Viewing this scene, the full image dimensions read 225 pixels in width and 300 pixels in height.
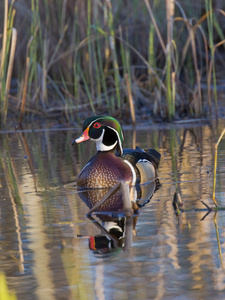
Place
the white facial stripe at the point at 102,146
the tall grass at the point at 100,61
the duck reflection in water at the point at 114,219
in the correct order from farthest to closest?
1. the tall grass at the point at 100,61
2. the white facial stripe at the point at 102,146
3. the duck reflection in water at the point at 114,219

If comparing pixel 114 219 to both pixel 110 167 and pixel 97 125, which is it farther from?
pixel 97 125

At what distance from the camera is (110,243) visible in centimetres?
380

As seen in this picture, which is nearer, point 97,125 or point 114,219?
point 114,219

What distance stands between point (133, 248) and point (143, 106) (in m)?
7.48

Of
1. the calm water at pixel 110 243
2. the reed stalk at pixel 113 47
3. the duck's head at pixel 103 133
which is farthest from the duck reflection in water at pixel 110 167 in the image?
the reed stalk at pixel 113 47

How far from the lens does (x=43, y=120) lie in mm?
10812

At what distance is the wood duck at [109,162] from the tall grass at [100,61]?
2.98m

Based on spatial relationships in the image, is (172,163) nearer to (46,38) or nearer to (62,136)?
(62,136)

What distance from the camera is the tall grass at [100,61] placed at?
360 inches

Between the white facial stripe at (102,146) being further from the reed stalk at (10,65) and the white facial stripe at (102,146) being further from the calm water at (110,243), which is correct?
the reed stalk at (10,65)

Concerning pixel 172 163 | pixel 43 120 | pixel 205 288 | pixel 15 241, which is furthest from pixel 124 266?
pixel 43 120

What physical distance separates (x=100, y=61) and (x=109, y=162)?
3.78m

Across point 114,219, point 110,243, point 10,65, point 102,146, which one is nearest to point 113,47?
point 10,65

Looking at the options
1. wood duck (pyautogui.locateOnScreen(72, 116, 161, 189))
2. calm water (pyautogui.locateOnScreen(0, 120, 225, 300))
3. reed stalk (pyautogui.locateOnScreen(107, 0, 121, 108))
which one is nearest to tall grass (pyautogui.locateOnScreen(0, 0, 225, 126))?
reed stalk (pyautogui.locateOnScreen(107, 0, 121, 108))
